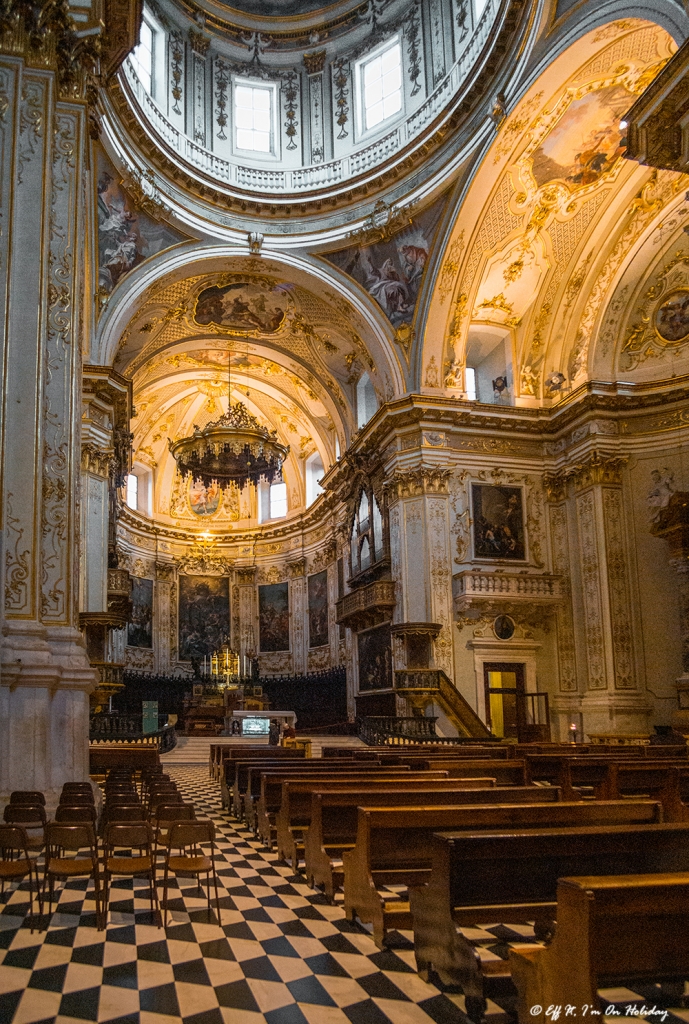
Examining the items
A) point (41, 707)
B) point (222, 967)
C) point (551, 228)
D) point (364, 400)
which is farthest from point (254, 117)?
point (222, 967)

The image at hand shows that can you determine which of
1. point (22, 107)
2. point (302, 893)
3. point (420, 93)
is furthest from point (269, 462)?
point (302, 893)

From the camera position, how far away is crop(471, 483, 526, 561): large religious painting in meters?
20.6

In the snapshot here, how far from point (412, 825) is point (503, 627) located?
1585 centimetres

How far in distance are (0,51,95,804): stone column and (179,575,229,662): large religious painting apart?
2444 cm

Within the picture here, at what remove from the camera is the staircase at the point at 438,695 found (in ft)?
60.2

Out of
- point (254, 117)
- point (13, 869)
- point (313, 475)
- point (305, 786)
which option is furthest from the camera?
point (313, 475)

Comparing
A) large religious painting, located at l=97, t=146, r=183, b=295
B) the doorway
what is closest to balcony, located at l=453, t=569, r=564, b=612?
the doorway

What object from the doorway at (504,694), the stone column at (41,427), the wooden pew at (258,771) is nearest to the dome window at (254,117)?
the stone column at (41,427)

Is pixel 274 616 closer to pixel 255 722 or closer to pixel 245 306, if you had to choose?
pixel 255 722

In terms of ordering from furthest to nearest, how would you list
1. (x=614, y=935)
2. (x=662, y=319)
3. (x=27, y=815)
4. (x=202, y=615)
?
(x=202, y=615), (x=662, y=319), (x=27, y=815), (x=614, y=935)

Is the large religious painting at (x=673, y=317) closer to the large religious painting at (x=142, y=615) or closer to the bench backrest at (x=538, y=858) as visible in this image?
the bench backrest at (x=538, y=858)

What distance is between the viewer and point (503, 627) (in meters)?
20.1

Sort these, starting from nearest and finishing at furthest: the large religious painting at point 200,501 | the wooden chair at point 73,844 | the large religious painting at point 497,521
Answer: the wooden chair at point 73,844
the large religious painting at point 497,521
the large religious painting at point 200,501

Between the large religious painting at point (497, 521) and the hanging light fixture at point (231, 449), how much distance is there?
5.54 meters
